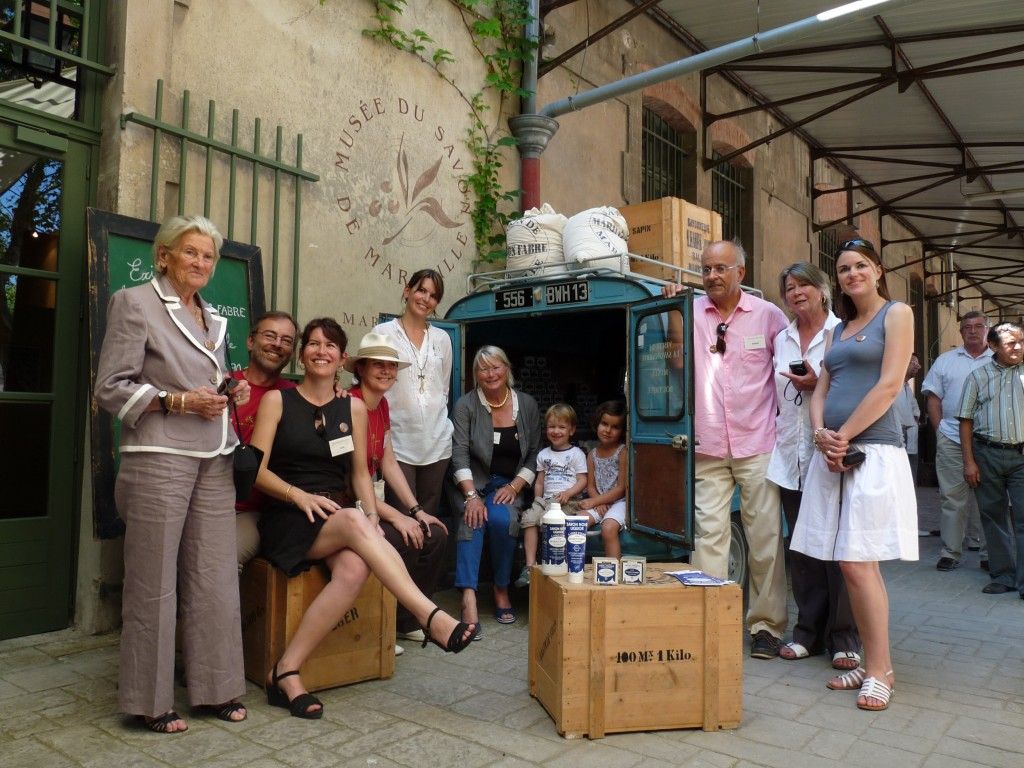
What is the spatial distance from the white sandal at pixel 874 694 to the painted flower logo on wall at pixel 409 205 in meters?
4.41

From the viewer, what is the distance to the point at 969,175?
13.9 m

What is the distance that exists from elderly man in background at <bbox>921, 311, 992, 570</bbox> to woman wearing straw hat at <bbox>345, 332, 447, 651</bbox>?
4.81 meters

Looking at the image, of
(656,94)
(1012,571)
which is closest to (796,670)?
(1012,571)

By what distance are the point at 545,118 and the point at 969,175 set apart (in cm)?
966

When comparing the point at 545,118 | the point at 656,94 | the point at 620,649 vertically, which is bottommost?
the point at 620,649

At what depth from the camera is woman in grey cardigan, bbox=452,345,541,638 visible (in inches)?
207

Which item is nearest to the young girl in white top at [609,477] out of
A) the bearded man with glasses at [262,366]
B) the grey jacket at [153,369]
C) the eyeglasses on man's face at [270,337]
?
the bearded man with glasses at [262,366]

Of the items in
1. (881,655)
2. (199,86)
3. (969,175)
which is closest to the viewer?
(881,655)

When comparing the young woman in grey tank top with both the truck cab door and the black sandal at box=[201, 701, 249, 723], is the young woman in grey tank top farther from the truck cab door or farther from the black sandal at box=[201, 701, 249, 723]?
the black sandal at box=[201, 701, 249, 723]

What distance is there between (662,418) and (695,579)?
1.52 m

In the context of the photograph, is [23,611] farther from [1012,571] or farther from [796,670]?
[1012,571]

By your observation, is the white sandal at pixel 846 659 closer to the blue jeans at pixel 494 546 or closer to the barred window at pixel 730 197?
the blue jeans at pixel 494 546

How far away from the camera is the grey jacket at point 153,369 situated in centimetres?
323

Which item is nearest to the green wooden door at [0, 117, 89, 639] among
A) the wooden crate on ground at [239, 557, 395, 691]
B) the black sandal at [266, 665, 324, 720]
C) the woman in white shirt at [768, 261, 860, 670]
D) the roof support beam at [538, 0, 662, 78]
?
the wooden crate on ground at [239, 557, 395, 691]
